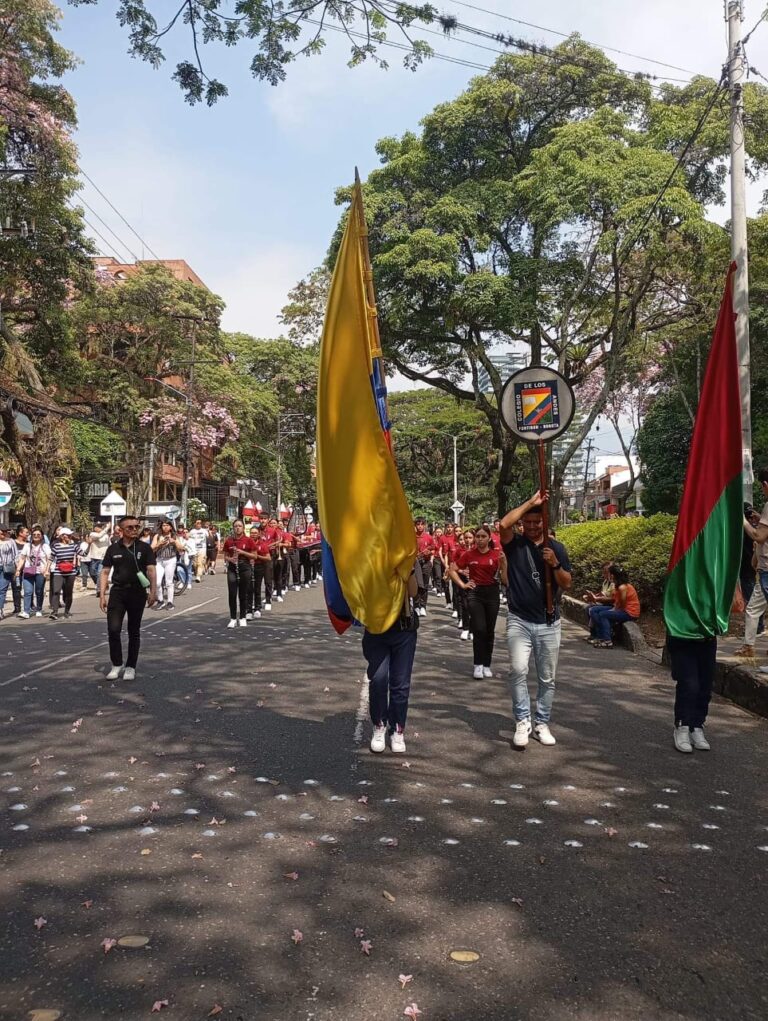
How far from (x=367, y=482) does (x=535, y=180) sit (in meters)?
15.3

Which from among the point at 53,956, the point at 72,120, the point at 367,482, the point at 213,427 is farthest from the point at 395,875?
the point at 213,427

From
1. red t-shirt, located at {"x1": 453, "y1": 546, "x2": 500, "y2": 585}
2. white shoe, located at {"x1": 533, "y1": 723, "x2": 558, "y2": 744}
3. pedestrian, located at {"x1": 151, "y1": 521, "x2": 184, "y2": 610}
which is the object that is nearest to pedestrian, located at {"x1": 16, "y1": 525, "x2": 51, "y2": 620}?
pedestrian, located at {"x1": 151, "y1": 521, "x2": 184, "y2": 610}

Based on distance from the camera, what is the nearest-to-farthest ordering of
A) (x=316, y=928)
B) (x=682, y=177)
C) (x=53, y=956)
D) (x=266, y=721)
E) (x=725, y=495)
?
(x=53, y=956) → (x=316, y=928) → (x=725, y=495) → (x=266, y=721) → (x=682, y=177)

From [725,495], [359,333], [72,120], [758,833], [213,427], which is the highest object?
[72,120]

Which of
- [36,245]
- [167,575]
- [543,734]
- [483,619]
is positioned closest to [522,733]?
[543,734]

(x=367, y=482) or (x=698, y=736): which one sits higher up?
(x=367, y=482)

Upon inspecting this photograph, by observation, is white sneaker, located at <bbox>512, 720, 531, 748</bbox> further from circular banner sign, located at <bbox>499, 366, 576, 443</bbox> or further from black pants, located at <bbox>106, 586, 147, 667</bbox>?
black pants, located at <bbox>106, 586, 147, 667</bbox>

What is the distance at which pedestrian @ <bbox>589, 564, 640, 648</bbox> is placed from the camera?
12.4m

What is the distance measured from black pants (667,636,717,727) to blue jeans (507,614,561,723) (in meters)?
0.88

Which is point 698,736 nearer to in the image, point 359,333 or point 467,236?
point 359,333

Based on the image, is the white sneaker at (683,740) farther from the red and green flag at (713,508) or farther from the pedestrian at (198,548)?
the pedestrian at (198,548)

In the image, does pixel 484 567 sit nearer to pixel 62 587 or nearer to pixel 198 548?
pixel 62 587

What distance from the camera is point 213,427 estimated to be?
41750mm

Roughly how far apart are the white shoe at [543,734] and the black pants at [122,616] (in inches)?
182
